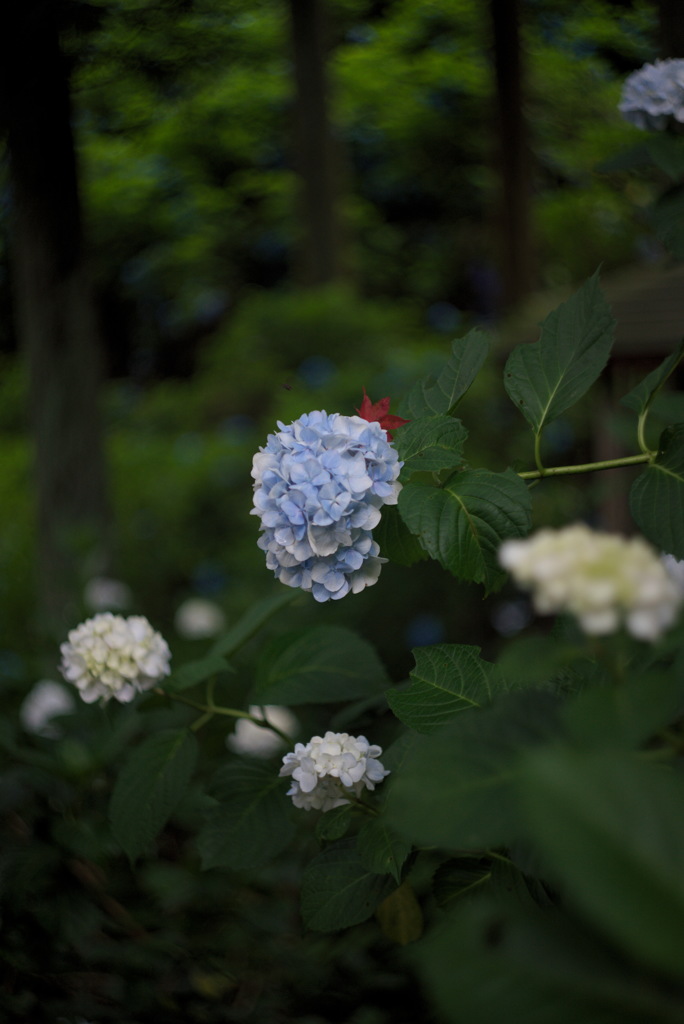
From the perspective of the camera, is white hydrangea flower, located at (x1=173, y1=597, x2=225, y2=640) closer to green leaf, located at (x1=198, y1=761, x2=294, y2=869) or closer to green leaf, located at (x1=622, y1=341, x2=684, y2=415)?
green leaf, located at (x1=198, y1=761, x2=294, y2=869)

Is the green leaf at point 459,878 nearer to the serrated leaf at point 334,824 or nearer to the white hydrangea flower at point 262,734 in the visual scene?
the serrated leaf at point 334,824

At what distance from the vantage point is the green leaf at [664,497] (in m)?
0.77

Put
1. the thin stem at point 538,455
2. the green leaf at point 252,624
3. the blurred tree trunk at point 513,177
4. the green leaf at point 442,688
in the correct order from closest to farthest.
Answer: the green leaf at point 442,688
the thin stem at point 538,455
the green leaf at point 252,624
the blurred tree trunk at point 513,177

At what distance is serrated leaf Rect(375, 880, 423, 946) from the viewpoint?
2.92 ft

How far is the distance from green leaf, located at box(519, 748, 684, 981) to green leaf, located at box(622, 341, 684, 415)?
0.52 m

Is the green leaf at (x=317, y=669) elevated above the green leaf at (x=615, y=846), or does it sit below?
below

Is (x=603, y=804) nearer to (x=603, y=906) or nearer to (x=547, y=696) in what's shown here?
(x=603, y=906)

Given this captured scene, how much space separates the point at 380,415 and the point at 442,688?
27cm

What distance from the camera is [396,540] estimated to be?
0.81 metres

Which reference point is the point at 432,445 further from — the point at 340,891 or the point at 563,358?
the point at 340,891

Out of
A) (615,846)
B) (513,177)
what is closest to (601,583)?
(615,846)

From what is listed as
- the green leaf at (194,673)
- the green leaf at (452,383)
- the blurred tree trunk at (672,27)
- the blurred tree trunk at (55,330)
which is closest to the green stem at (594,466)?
the green leaf at (452,383)

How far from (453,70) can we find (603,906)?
421 cm

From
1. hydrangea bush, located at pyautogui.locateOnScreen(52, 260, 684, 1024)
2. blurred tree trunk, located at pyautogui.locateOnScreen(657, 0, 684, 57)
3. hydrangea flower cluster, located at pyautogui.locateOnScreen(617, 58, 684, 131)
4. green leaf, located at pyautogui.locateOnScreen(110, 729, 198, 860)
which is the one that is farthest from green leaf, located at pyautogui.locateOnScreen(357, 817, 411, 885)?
blurred tree trunk, located at pyautogui.locateOnScreen(657, 0, 684, 57)
